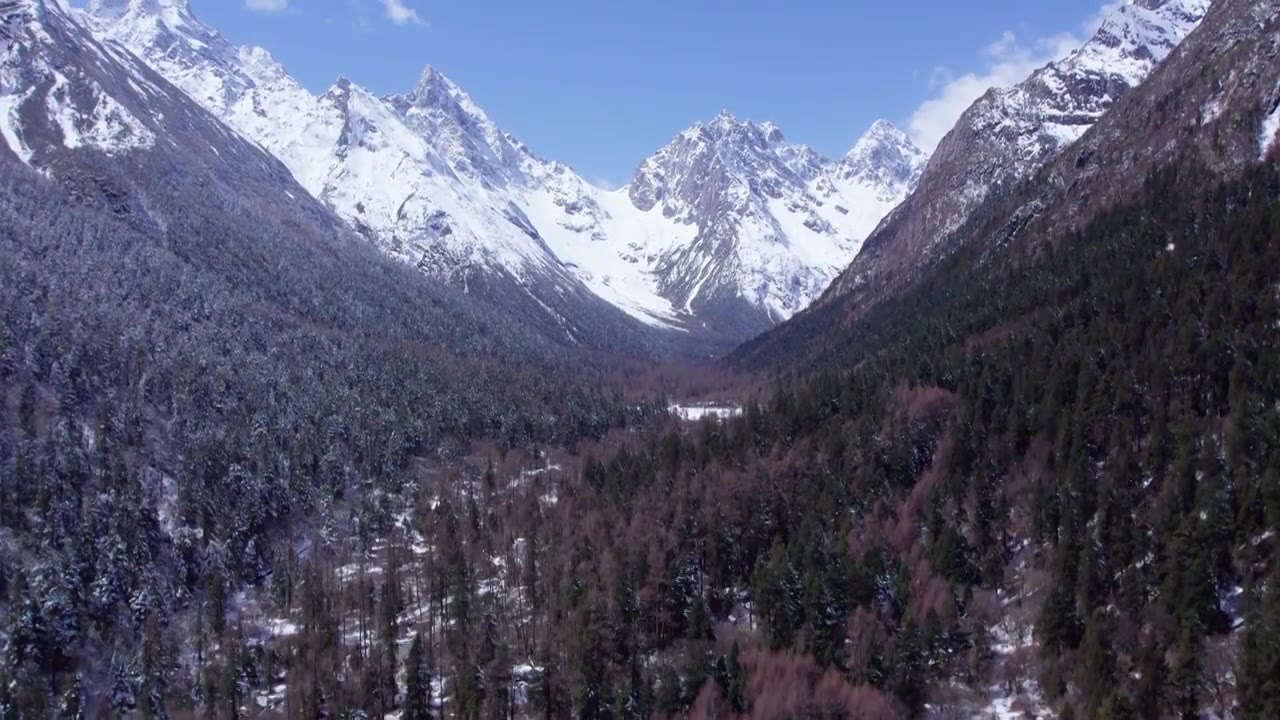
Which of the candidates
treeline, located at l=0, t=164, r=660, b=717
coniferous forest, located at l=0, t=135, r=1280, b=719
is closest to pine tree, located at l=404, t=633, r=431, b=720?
coniferous forest, located at l=0, t=135, r=1280, b=719

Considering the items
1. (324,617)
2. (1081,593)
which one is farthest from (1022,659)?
(324,617)

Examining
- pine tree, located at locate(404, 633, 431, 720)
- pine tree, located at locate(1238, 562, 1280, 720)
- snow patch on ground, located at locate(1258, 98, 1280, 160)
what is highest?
snow patch on ground, located at locate(1258, 98, 1280, 160)

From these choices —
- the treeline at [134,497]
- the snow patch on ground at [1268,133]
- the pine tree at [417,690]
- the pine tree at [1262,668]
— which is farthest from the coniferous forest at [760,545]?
the snow patch on ground at [1268,133]

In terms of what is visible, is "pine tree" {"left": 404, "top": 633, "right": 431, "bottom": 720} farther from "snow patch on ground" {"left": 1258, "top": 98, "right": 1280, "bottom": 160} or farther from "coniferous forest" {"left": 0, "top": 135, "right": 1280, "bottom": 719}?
"snow patch on ground" {"left": 1258, "top": 98, "right": 1280, "bottom": 160}

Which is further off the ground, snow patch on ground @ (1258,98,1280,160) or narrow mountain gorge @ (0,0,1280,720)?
snow patch on ground @ (1258,98,1280,160)

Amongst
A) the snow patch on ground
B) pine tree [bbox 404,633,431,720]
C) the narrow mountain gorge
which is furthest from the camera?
the snow patch on ground

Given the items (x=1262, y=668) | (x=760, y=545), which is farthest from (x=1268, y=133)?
(x=1262, y=668)

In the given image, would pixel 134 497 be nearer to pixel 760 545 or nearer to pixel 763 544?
pixel 760 545

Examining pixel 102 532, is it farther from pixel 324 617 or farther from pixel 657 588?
pixel 657 588

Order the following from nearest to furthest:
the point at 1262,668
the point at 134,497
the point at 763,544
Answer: the point at 1262,668 < the point at 763,544 < the point at 134,497

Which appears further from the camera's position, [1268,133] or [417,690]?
[1268,133]

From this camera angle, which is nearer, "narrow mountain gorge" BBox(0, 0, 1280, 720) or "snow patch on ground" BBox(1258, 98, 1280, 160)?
"narrow mountain gorge" BBox(0, 0, 1280, 720)
